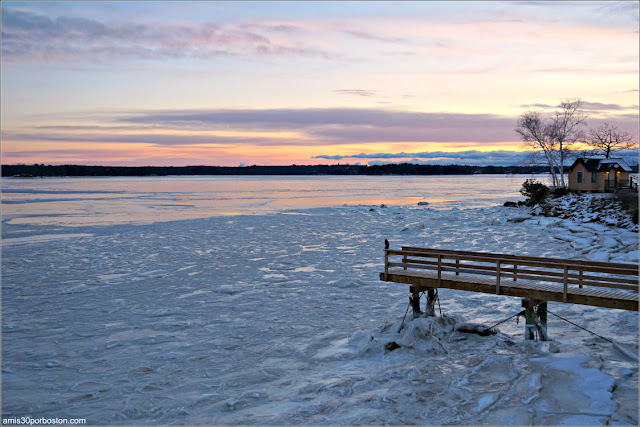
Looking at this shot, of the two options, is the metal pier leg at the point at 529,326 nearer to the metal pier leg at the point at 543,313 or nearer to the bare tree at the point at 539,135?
the metal pier leg at the point at 543,313

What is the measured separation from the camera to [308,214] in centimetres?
5047

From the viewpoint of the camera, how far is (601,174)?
164ft

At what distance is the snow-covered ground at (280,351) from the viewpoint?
10367 millimetres

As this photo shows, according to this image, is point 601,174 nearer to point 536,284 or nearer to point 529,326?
point 536,284

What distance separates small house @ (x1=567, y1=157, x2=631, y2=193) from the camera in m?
49.5

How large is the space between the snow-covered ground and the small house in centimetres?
2711

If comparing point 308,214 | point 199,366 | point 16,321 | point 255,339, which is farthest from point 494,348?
point 308,214

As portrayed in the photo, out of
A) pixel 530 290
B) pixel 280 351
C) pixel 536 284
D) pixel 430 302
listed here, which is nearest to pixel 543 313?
pixel 536 284

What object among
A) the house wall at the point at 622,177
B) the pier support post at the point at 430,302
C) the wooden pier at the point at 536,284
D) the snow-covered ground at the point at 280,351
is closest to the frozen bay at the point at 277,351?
the snow-covered ground at the point at 280,351

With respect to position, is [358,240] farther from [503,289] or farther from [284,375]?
[284,375]

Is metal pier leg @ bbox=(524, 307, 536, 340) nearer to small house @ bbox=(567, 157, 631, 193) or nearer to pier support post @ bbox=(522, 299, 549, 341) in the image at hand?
pier support post @ bbox=(522, 299, 549, 341)

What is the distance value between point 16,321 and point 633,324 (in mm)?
18284

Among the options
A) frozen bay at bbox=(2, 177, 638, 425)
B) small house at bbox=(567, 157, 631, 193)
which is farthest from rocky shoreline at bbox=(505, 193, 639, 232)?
frozen bay at bbox=(2, 177, 638, 425)

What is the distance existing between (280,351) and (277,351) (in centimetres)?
8
